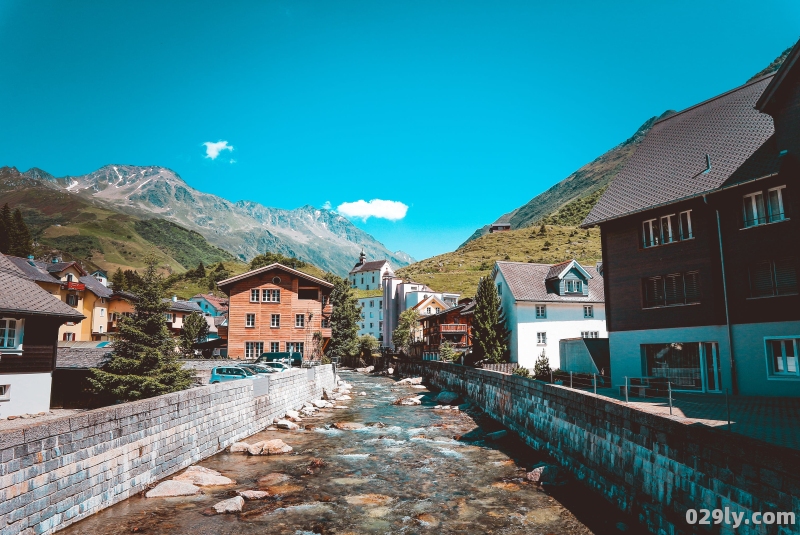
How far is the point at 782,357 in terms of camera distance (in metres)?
20.6

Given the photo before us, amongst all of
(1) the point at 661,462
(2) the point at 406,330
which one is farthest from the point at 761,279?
(2) the point at 406,330

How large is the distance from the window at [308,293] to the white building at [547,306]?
18880mm

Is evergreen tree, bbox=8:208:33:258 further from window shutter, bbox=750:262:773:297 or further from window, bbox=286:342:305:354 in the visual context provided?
window shutter, bbox=750:262:773:297

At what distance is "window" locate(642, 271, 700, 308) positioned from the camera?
2389 cm

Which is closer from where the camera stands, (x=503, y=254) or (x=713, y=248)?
(x=713, y=248)

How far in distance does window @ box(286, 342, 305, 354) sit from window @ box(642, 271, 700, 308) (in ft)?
113

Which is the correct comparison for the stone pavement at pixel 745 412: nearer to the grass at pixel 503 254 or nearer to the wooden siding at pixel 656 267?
the wooden siding at pixel 656 267

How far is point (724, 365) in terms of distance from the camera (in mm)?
22266

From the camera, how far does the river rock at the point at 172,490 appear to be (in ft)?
45.1

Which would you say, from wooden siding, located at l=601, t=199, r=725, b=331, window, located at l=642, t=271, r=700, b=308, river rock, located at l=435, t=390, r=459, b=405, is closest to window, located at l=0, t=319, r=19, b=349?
river rock, located at l=435, t=390, r=459, b=405

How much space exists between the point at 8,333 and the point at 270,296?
26855 mm

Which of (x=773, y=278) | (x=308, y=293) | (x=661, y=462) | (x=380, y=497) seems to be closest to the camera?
(x=661, y=462)

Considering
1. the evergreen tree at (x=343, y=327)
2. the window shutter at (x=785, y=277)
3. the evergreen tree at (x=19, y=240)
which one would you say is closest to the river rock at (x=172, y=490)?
the window shutter at (x=785, y=277)

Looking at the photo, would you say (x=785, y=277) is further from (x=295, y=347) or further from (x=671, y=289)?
(x=295, y=347)
